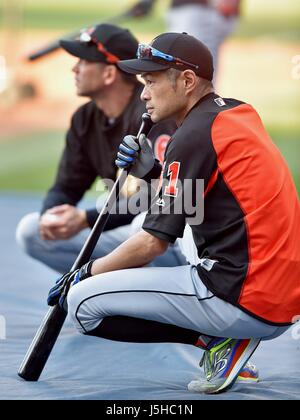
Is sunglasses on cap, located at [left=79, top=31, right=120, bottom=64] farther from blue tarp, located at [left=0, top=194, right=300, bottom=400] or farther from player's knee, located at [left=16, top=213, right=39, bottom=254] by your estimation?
blue tarp, located at [left=0, top=194, right=300, bottom=400]

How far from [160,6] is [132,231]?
397 centimetres

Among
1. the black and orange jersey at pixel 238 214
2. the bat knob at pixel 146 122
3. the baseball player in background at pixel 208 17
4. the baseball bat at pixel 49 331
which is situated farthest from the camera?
the baseball player in background at pixel 208 17

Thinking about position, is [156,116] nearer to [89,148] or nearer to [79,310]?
[79,310]

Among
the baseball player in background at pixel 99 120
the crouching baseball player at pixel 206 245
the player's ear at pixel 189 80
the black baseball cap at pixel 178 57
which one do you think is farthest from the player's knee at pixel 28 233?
the player's ear at pixel 189 80

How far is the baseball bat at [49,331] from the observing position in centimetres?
329

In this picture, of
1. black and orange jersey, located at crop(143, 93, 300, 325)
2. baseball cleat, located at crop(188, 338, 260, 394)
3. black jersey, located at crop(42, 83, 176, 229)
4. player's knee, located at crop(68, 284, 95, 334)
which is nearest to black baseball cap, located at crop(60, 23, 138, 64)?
black jersey, located at crop(42, 83, 176, 229)

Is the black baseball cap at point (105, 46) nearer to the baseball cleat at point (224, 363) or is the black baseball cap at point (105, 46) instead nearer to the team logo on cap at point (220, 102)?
the team logo on cap at point (220, 102)

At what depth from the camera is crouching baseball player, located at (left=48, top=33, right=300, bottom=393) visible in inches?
117

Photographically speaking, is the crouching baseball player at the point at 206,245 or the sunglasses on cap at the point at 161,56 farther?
the sunglasses on cap at the point at 161,56

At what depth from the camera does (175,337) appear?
3213 mm

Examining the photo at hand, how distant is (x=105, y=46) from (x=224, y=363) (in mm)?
1765

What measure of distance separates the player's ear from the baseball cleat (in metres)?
0.88
